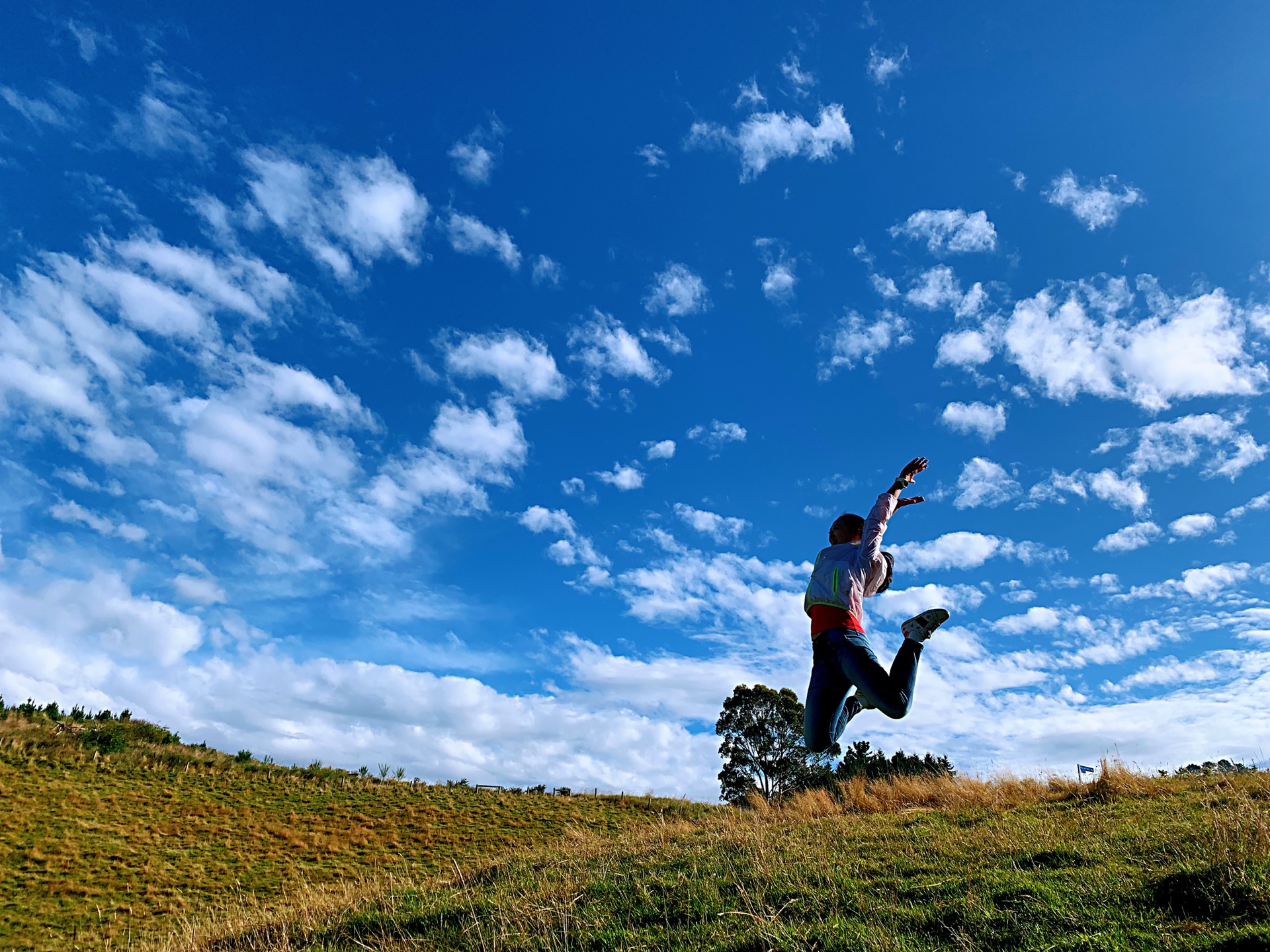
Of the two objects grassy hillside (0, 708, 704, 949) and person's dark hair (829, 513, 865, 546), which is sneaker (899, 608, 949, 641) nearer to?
person's dark hair (829, 513, 865, 546)

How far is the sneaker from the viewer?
231 inches

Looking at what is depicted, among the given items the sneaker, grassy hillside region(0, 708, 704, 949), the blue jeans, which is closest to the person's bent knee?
the blue jeans

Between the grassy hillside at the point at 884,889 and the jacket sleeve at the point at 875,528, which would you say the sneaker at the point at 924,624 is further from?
the grassy hillside at the point at 884,889

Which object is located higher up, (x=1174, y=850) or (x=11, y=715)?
(x=11, y=715)

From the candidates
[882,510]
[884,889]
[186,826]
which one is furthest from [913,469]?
[186,826]

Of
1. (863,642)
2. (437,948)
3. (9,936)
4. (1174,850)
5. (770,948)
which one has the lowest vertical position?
(9,936)

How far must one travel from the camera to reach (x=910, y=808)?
12.9 meters

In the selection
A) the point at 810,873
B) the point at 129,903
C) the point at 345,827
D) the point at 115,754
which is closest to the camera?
the point at 810,873

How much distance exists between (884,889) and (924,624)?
8.73 ft

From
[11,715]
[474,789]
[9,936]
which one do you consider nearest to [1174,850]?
[9,936]

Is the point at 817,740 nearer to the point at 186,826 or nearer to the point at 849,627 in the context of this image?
the point at 849,627

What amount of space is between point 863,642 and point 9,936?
2338cm

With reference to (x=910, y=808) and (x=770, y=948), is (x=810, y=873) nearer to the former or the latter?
(x=770, y=948)

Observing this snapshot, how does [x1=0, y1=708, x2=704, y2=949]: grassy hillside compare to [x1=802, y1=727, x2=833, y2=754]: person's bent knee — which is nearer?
[x1=802, y1=727, x2=833, y2=754]: person's bent knee
